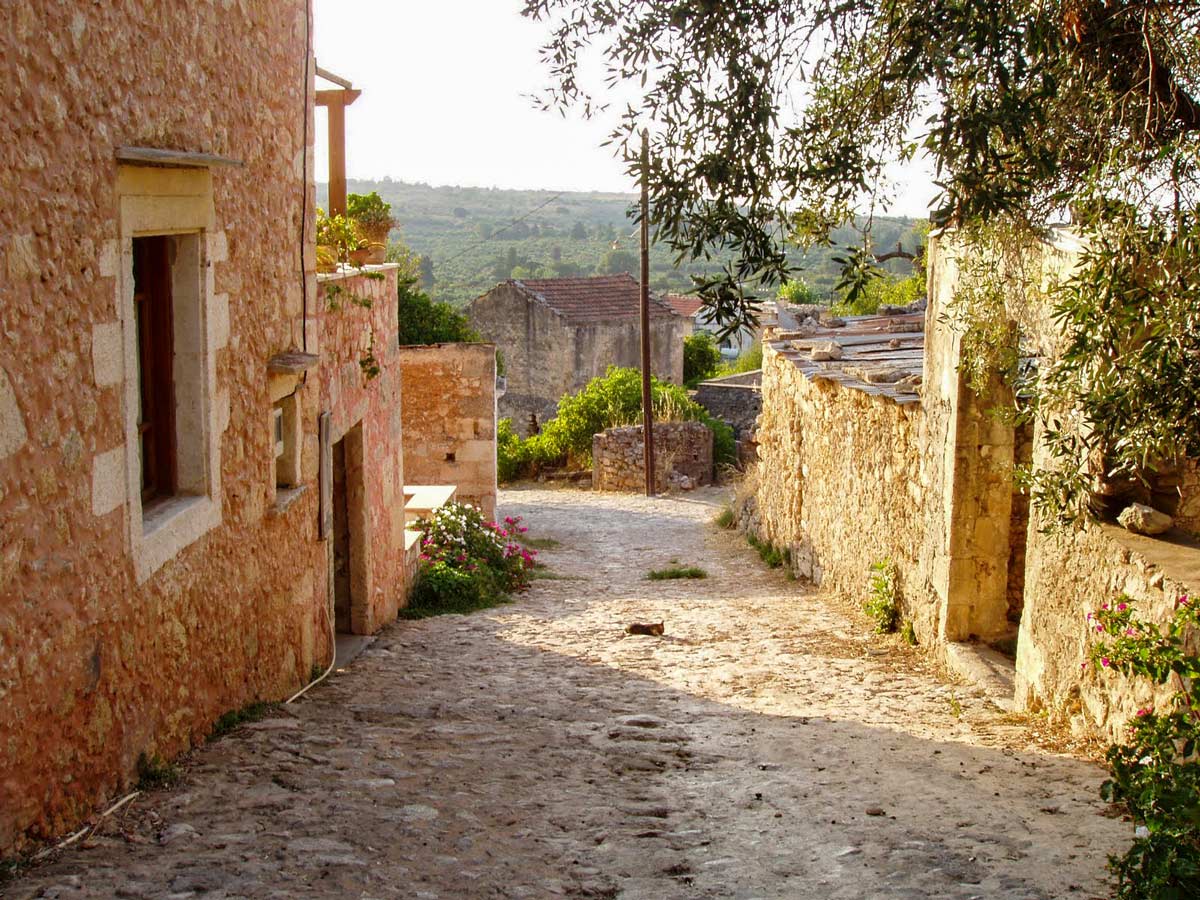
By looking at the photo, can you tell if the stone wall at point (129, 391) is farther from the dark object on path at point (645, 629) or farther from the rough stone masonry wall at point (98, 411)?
the dark object on path at point (645, 629)

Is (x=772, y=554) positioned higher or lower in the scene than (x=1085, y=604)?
lower

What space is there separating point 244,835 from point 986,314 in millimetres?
4830

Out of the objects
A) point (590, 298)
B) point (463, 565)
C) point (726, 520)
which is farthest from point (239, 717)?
point (590, 298)

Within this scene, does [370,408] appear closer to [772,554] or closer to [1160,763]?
[1160,763]

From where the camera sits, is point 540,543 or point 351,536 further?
point 540,543

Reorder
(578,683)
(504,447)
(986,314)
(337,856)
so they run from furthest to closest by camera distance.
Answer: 1. (504,447)
2. (578,683)
3. (986,314)
4. (337,856)

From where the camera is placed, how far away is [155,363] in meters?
4.97

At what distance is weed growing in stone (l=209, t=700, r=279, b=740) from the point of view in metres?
5.17

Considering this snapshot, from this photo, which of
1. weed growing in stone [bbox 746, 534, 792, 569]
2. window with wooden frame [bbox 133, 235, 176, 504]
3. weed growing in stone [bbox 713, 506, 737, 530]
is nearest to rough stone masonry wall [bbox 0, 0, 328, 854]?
window with wooden frame [bbox 133, 235, 176, 504]

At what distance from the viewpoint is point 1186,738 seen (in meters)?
3.92

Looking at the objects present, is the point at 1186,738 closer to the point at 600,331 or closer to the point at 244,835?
the point at 244,835

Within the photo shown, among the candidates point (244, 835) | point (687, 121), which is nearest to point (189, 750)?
point (244, 835)

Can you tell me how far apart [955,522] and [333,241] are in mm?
4660

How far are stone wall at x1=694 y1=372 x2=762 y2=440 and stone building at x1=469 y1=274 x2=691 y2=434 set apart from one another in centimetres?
426
